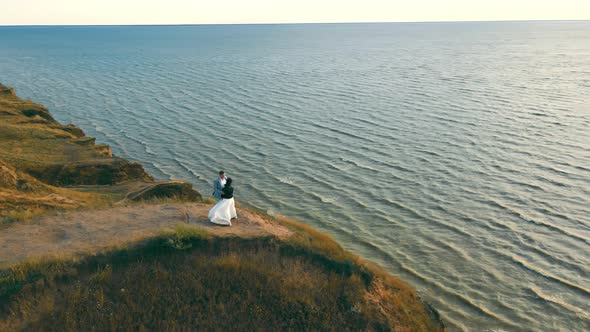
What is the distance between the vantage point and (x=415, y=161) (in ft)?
142

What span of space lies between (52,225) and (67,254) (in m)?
4.21

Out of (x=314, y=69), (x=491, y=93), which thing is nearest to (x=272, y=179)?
(x=491, y=93)

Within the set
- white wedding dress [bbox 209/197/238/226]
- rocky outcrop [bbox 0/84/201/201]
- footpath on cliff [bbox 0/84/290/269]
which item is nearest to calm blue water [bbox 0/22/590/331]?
rocky outcrop [bbox 0/84/201/201]

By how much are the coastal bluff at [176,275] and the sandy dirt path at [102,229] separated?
0.05 metres

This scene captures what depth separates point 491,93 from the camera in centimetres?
7638

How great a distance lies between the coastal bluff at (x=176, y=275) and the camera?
16.6m

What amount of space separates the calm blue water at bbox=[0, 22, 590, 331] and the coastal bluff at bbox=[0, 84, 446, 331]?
6310 millimetres

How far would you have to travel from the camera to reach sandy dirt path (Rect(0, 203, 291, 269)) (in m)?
18.8

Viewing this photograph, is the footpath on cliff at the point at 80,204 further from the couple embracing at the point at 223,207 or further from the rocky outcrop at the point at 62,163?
the couple embracing at the point at 223,207

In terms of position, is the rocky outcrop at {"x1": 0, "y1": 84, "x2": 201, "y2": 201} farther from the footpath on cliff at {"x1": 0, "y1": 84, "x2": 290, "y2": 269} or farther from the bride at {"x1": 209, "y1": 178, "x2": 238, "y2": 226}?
the bride at {"x1": 209, "y1": 178, "x2": 238, "y2": 226}

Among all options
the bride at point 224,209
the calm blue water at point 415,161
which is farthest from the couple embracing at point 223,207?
the calm blue water at point 415,161

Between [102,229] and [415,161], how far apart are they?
97.4ft

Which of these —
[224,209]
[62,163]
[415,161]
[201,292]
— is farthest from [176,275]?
[415,161]

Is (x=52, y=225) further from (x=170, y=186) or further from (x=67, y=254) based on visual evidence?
(x=170, y=186)
